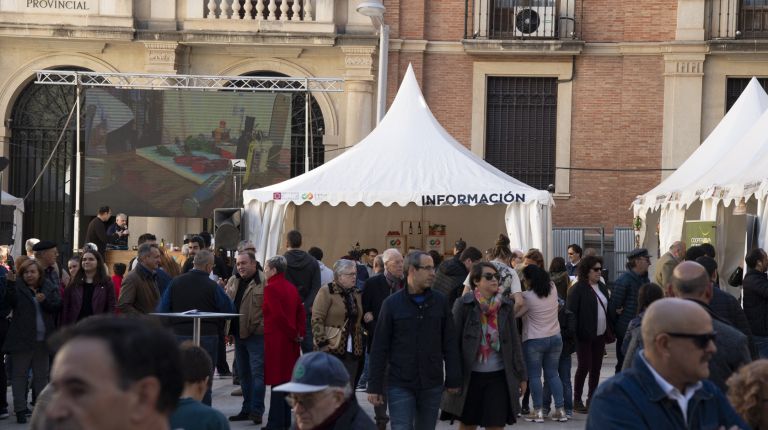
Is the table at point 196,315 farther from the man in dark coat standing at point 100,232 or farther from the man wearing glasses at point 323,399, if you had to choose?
the man in dark coat standing at point 100,232

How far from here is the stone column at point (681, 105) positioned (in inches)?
1024

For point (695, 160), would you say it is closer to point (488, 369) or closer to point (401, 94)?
point (401, 94)

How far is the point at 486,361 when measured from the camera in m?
9.59

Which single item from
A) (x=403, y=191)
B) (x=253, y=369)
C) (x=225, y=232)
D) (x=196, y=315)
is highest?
(x=403, y=191)

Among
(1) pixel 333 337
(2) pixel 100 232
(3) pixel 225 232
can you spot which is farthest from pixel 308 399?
(2) pixel 100 232

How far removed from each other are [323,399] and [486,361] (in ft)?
14.9

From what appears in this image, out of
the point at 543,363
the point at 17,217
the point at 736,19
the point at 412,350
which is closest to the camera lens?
the point at 412,350

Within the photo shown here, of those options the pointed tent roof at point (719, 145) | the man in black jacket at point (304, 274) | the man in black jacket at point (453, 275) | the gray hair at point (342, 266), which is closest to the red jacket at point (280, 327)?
the gray hair at point (342, 266)

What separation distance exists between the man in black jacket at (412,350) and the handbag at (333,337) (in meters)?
1.89

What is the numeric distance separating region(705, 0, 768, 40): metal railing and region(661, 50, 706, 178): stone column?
0.70m

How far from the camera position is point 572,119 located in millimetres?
26547

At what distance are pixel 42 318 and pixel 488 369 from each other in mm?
4889

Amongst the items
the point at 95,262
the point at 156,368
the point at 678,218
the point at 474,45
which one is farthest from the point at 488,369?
the point at 474,45

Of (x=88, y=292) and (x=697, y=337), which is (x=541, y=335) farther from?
(x=697, y=337)
